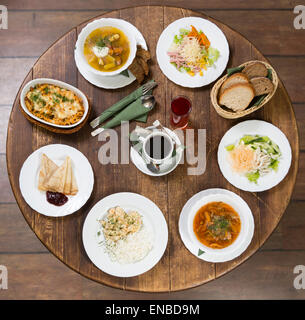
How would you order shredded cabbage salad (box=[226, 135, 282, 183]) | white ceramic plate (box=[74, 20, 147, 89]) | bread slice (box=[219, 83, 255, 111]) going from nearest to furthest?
bread slice (box=[219, 83, 255, 111])
shredded cabbage salad (box=[226, 135, 282, 183])
white ceramic plate (box=[74, 20, 147, 89])

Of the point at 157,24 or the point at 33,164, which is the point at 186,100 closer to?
the point at 157,24

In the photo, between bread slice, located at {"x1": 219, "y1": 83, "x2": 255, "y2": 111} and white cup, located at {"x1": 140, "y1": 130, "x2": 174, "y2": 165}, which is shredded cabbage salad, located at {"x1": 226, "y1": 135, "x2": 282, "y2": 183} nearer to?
bread slice, located at {"x1": 219, "y1": 83, "x2": 255, "y2": 111}

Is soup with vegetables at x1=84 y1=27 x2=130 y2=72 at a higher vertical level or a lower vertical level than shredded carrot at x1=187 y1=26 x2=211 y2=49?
lower

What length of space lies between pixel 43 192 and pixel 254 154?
1.33 meters

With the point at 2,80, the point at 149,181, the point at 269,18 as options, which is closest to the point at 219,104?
the point at 149,181

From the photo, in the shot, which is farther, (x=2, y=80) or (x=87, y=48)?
(x=2, y=80)

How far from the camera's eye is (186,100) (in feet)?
7.22

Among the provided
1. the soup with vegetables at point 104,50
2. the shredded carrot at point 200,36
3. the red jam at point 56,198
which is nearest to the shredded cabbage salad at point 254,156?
the shredded carrot at point 200,36

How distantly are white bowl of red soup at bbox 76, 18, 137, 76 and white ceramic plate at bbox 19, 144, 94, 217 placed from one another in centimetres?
54

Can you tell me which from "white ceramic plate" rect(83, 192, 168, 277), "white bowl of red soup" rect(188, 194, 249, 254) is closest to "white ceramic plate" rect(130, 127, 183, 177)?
"white ceramic plate" rect(83, 192, 168, 277)

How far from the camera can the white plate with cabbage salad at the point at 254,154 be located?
7.23 ft

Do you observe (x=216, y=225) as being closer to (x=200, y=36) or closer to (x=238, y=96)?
(x=238, y=96)

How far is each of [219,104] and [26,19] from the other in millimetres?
2156

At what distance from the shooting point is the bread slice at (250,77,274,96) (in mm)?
2080
